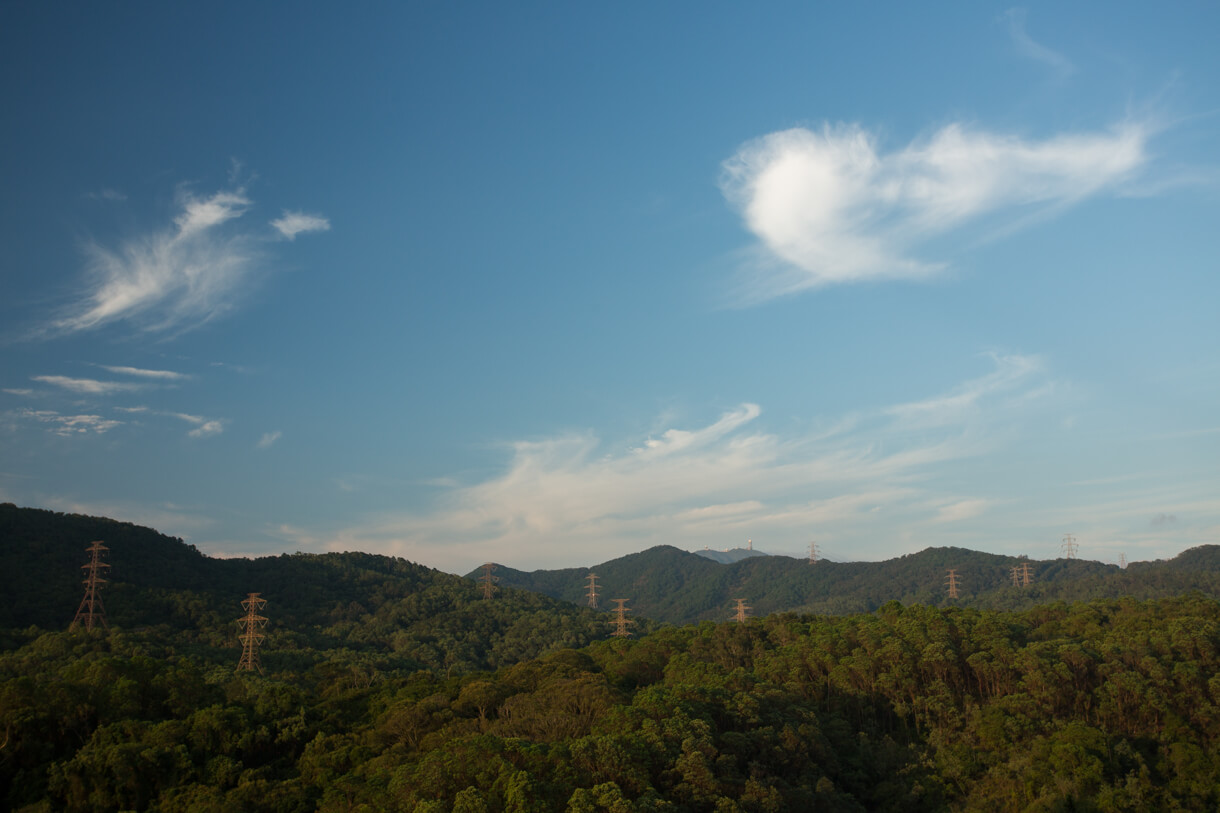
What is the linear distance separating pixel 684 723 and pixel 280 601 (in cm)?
10234

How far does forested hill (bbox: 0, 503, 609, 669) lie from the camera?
88.5 metres

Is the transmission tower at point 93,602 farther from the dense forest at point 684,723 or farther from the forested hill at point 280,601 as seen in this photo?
the forested hill at point 280,601

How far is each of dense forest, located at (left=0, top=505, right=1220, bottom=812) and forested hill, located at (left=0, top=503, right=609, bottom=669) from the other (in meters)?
13.8

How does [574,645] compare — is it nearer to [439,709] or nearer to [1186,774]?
[439,709]

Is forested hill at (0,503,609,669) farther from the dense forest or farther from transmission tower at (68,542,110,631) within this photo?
the dense forest

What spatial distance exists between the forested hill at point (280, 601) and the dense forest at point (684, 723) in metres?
13.8

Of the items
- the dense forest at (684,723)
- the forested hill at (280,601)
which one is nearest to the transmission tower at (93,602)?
the dense forest at (684,723)

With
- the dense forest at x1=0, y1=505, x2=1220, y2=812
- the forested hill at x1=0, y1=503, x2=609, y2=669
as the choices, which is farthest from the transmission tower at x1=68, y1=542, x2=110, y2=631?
the forested hill at x1=0, y1=503, x2=609, y2=669

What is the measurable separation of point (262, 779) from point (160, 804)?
360 cm

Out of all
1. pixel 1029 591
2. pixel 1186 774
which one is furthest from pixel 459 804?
pixel 1029 591

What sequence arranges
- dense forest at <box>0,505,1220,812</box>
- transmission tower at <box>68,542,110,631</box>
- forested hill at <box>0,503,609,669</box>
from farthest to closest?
forested hill at <box>0,503,609,669</box>, transmission tower at <box>68,542,110,631</box>, dense forest at <box>0,505,1220,812</box>

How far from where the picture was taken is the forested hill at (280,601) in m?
88.5

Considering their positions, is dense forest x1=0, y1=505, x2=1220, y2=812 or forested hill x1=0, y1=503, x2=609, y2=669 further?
forested hill x1=0, y1=503, x2=609, y2=669

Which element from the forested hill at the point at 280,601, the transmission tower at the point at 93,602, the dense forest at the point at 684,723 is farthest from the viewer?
the forested hill at the point at 280,601
